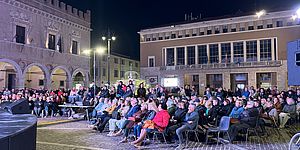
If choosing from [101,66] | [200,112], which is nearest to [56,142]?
[200,112]

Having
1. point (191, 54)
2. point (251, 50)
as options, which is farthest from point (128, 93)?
point (191, 54)

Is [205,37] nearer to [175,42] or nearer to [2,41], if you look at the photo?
[175,42]

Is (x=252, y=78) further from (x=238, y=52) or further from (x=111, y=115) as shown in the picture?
(x=111, y=115)

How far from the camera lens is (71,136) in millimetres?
10195

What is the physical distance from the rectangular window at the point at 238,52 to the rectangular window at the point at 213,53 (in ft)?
7.51

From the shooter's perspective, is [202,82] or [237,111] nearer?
[237,111]

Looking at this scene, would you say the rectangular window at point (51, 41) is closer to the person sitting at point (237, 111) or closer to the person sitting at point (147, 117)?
the person sitting at point (147, 117)

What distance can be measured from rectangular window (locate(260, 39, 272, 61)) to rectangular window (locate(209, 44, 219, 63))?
568cm

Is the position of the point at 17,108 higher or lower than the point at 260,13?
lower

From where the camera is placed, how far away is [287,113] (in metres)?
12.5

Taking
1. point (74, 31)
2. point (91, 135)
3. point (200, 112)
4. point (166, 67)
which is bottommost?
point (91, 135)

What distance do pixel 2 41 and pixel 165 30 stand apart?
24.5 meters

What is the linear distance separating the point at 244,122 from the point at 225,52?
2984 cm

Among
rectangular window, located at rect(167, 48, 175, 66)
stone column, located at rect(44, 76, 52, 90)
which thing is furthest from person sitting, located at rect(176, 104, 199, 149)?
rectangular window, located at rect(167, 48, 175, 66)
